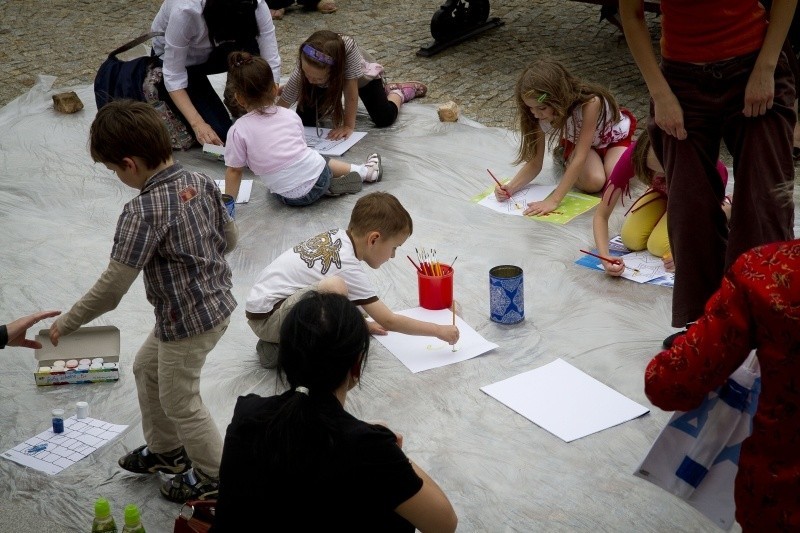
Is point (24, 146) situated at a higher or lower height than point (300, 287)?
lower

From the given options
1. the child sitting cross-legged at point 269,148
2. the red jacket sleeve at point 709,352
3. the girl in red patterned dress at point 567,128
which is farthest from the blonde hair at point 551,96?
the red jacket sleeve at point 709,352

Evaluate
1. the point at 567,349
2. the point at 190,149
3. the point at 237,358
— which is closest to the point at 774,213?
the point at 567,349

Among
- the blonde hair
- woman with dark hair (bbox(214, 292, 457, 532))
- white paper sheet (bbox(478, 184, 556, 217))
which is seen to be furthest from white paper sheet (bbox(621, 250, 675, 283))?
woman with dark hair (bbox(214, 292, 457, 532))

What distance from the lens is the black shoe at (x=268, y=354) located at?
2.76 m

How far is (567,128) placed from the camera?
3.77 meters

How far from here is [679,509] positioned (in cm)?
211

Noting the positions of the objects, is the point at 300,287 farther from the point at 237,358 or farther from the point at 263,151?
the point at 263,151

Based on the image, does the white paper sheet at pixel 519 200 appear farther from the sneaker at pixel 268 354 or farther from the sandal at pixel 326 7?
the sandal at pixel 326 7

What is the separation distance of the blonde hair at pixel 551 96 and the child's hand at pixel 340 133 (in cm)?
99

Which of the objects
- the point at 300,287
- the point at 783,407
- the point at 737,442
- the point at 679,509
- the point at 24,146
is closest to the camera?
the point at 783,407

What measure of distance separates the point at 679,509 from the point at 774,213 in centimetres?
85

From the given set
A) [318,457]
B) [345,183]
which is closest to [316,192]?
[345,183]

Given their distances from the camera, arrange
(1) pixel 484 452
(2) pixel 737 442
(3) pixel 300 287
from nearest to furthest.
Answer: (2) pixel 737 442
(1) pixel 484 452
(3) pixel 300 287

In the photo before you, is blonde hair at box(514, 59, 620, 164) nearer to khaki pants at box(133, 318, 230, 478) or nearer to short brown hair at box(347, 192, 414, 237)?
short brown hair at box(347, 192, 414, 237)
